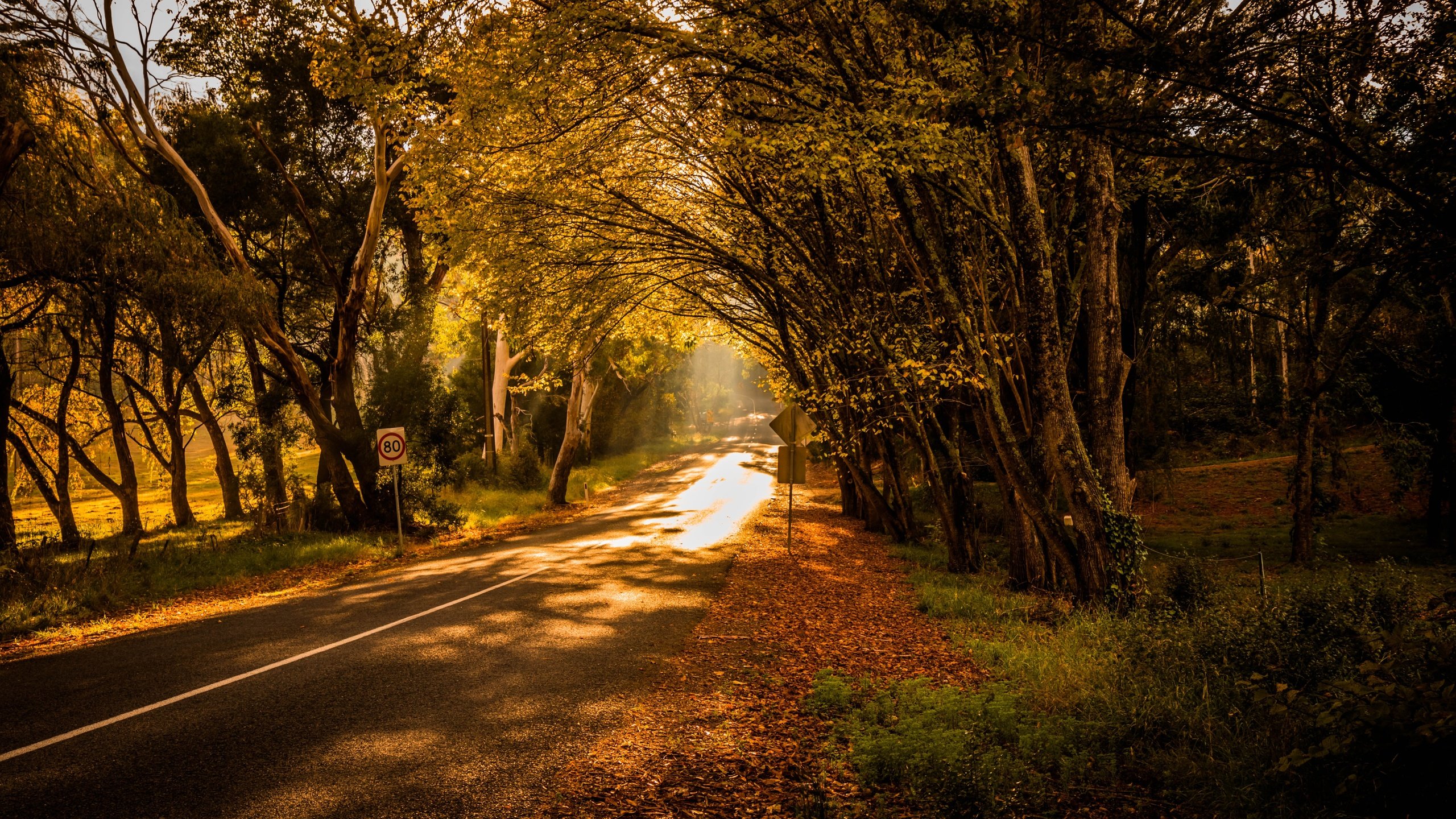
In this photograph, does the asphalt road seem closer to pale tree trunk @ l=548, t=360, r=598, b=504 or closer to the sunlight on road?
the sunlight on road

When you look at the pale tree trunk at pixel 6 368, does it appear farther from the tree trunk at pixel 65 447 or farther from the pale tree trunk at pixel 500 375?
the pale tree trunk at pixel 500 375

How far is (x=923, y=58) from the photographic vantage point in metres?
7.97

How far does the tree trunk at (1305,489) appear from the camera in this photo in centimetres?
1717

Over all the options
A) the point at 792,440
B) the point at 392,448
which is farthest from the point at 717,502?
the point at 392,448

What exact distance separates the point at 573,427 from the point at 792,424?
13744 millimetres

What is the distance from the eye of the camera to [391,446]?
17.3m

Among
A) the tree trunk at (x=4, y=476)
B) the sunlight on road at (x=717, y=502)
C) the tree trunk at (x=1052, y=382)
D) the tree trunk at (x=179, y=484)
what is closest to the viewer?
the tree trunk at (x=1052, y=382)

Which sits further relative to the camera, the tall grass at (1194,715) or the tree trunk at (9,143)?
the tree trunk at (9,143)

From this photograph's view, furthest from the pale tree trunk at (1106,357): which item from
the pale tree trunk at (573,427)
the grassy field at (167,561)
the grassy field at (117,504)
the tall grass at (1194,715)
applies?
the pale tree trunk at (573,427)

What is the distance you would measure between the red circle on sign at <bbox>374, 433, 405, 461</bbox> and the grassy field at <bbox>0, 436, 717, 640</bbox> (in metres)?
2.22

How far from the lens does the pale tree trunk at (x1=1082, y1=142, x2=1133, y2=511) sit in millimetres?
9133

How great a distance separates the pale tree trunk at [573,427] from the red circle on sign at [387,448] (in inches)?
403

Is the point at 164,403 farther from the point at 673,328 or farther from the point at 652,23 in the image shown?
the point at 652,23

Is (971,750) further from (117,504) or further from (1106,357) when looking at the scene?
(117,504)
